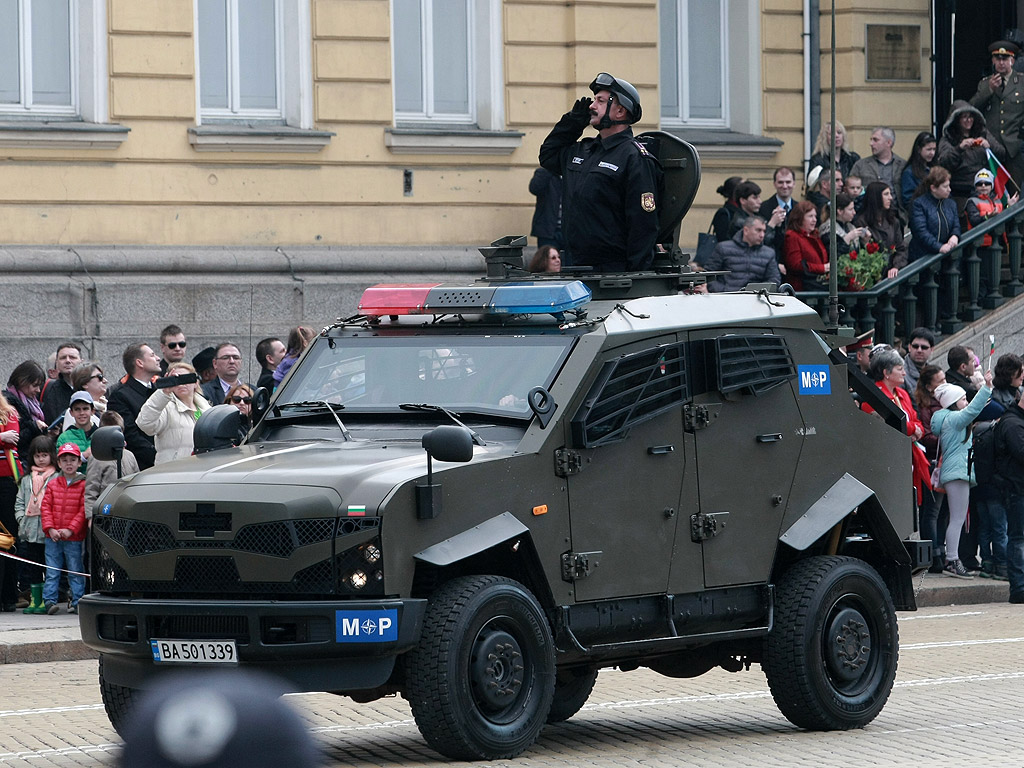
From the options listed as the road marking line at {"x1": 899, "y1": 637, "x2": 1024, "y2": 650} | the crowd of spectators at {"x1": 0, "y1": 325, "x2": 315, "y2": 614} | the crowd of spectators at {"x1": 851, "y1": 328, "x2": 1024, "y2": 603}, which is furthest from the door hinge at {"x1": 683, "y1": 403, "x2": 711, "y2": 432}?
the crowd of spectators at {"x1": 851, "y1": 328, "x2": 1024, "y2": 603}

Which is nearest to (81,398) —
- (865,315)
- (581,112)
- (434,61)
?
(581,112)

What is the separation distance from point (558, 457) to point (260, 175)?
A: 1116 centimetres

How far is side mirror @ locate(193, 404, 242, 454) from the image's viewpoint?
28.3 ft

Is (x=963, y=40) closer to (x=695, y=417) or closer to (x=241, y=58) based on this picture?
(x=241, y=58)

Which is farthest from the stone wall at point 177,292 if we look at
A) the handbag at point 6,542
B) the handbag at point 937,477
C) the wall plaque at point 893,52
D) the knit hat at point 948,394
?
the wall plaque at point 893,52

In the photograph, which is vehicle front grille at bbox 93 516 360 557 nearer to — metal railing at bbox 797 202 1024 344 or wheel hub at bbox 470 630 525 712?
wheel hub at bbox 470 630 525 712

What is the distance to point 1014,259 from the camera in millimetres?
20016

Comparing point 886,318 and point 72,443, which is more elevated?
point 886,318

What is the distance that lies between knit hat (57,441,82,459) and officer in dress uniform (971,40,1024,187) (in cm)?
1130

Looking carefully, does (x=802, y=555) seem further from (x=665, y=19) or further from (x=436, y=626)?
(x=665, y=19)

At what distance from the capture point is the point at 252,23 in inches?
754

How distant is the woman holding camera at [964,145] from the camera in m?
19.7

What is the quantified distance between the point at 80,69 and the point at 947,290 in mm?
8946

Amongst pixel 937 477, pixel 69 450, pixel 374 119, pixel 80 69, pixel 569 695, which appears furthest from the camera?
pixel 374 119
